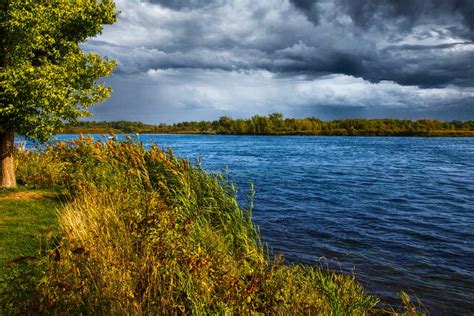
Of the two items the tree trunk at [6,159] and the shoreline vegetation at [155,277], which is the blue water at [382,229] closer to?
the shoreline vegetation at [155,277]


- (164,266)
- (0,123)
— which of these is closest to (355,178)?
(0,123)

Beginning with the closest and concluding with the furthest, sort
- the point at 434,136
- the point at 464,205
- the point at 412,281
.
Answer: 1. the point at 412,281
2. the point at 464,205
3. the point at 434,136

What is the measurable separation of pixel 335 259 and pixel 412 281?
2.40 metres

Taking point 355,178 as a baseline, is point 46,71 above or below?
above

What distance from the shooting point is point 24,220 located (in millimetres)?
12055

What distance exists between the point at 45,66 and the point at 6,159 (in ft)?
16.1

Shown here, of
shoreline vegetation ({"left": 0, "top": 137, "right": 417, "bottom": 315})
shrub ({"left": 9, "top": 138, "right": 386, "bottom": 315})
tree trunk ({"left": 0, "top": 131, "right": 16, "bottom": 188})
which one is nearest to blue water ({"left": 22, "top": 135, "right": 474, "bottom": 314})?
shoreline vegetation ({"left": 0, "top": 137, "right": 417, "bottom": 315})

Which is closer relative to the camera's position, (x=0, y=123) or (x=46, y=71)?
(x=46, y=71)

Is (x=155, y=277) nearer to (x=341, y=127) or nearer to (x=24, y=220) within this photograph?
(x=24, y=220)

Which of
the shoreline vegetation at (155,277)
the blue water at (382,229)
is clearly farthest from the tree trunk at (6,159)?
the shoreline vegetation at (155,277)

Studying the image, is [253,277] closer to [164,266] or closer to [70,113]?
[164,266]

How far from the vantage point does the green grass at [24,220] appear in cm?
922

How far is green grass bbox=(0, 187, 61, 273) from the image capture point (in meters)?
9.22

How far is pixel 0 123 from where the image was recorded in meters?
14.9
